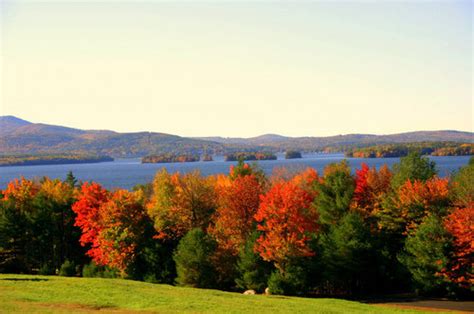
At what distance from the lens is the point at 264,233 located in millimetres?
59750

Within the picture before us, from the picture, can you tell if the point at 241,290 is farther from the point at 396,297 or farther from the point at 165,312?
the point at 165,312

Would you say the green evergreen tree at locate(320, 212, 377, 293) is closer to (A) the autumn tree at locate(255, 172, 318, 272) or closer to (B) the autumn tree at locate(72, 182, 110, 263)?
(A) the autumn tree at locate(255, 172, 318, 272)

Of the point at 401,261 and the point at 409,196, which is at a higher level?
the point at 409,196

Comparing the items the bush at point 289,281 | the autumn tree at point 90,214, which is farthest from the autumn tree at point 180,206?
the bush at point 289,281

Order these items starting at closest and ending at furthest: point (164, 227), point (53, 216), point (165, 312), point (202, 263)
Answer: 1. point (165, 312)
2. point (202, 263)
3. point (164, 227)
4. point (53, 216)

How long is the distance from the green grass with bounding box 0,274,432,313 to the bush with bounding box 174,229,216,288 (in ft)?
35.2

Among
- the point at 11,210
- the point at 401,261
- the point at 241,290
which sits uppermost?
the point at 11,210

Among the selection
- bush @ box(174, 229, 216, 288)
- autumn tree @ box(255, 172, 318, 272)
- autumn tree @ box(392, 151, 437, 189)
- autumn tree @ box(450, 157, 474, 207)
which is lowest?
bush @ box(174, 229, 216, 288)

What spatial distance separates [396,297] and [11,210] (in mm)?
46665

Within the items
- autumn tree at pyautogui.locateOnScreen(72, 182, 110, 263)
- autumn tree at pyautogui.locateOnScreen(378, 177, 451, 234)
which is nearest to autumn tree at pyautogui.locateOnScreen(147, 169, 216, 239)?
autumn tree at pyautogui.locateOnScreen(72, 182, 110, 263)

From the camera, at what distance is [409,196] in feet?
197

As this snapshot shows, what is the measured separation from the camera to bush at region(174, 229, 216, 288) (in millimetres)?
57438

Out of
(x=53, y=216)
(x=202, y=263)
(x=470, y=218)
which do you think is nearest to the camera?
(x=470, y=218)

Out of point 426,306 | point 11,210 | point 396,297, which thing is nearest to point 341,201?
point 396,297
